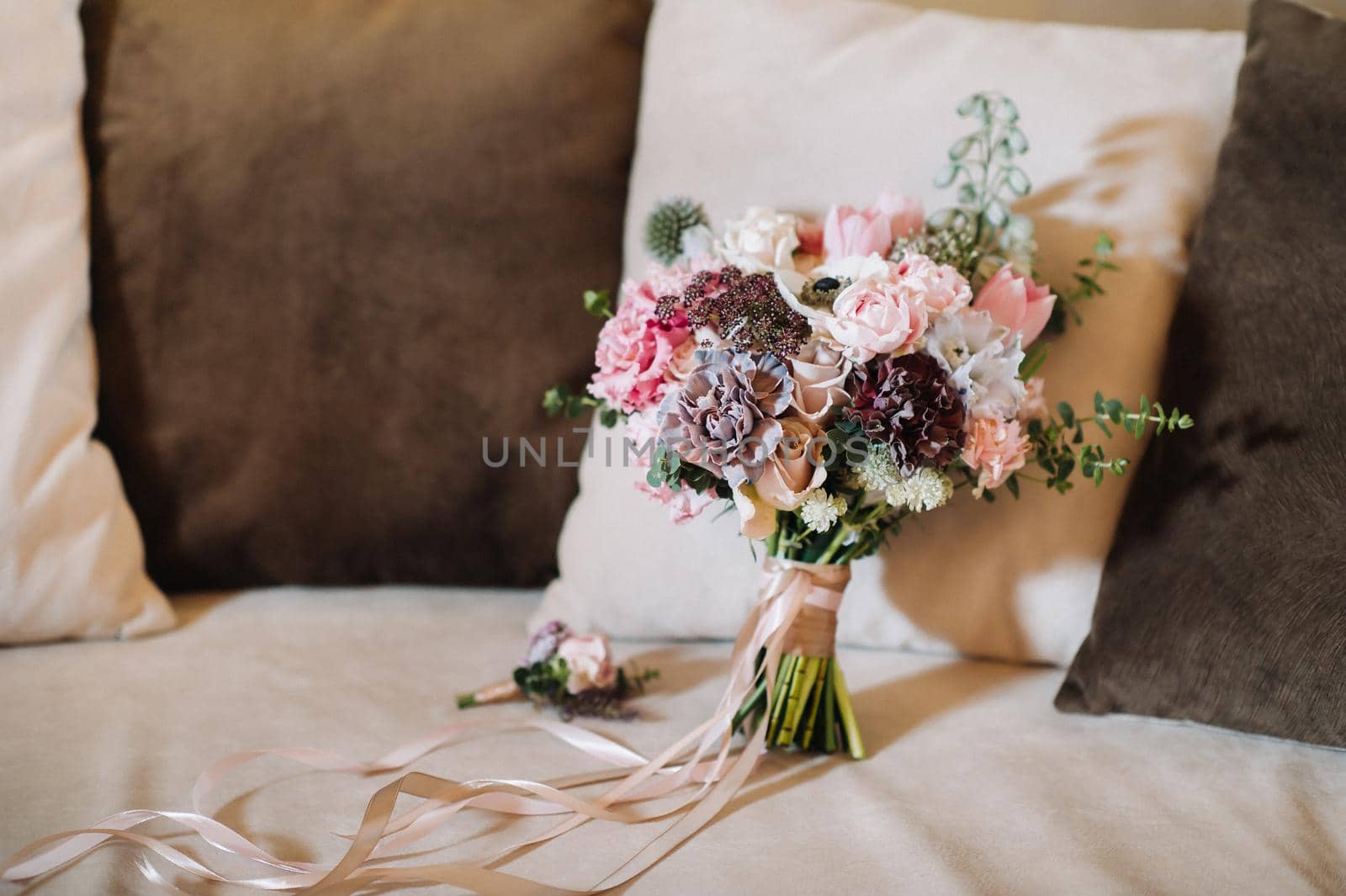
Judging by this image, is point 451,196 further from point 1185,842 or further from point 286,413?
point 1185,842

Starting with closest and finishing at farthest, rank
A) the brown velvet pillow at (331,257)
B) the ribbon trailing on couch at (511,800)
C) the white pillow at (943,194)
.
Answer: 1. the ribbon trailing on couch at (511,800)
2. the white pillow at (943,194)
3. the brown velvet pillow at (331,257)

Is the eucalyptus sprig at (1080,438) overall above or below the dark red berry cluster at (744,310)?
below

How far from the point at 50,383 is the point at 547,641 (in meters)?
0.58

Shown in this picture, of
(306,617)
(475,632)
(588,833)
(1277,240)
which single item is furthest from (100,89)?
(1277,240)

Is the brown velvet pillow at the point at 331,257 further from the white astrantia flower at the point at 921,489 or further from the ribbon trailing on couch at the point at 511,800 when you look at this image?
the white astrantia flower at the point at 921,489

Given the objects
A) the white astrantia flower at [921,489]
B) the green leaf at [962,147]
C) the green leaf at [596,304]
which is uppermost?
the green leaf at [962,147]

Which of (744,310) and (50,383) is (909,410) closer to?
(744,310)

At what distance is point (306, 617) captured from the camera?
3.52 feet

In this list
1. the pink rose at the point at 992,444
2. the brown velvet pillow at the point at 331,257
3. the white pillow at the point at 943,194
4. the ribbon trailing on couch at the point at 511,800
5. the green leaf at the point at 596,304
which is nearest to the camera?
the ribbon trailing on couch at the point at 511,800

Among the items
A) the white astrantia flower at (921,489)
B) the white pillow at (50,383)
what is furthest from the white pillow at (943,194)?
the white pillow at (50,383)

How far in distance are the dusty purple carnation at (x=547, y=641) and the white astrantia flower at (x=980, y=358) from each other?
0.46 meters

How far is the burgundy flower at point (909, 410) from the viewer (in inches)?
27.5

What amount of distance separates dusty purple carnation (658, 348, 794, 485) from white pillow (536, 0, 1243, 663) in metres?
0.28

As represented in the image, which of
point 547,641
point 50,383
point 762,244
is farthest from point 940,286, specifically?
point 50,383
